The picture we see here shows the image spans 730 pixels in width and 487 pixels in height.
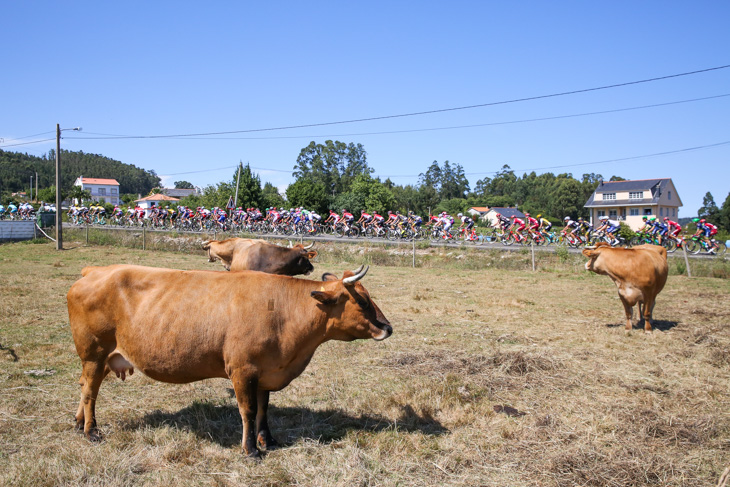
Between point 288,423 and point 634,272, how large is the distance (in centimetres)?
733

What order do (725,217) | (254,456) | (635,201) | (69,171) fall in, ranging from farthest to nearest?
(69,171) → (635,201) → (725,217) → (254,456)

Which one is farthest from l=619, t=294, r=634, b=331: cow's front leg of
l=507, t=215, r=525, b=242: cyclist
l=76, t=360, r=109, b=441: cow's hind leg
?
l=507, t=215, r=525, b=242: cyclist

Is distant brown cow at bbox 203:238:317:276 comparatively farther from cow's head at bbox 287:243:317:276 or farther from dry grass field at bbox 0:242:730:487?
dry grass field at bbox 0:242:730:487

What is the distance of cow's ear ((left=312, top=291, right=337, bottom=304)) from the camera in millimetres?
4755

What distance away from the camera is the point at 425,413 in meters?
5.72

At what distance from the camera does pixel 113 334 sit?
4.87m

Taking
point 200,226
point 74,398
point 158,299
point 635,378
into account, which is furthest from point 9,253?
point 635,378

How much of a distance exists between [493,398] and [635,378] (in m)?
2.21

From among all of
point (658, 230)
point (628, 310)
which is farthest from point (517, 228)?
point (628, 310)

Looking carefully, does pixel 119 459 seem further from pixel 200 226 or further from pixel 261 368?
pixel 200 226

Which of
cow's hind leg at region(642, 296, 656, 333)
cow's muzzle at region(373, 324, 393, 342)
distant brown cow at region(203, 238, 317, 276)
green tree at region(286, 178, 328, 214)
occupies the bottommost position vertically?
cow's hind leg at region(642, 296, 656, 333)

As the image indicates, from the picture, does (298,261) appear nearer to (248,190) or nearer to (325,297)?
(325,297)

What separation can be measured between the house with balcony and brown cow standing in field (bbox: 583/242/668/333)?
60928 mm

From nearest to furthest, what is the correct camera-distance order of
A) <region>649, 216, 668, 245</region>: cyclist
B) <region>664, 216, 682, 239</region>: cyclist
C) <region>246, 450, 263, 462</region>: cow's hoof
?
<region>246, 450, 263, 462</region>: cow's hoof
<region>664, 216, 682, 239</region>: cyclist
<region>649, 216, 668, 245</region>: cyclist
